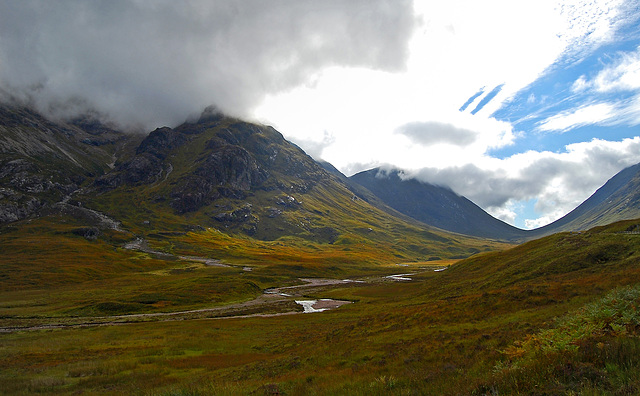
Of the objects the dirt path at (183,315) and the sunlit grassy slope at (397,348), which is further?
the dirt path at (183,315)

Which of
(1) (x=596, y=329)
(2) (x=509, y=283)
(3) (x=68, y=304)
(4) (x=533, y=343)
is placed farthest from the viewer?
(3) (x=68, y=304)

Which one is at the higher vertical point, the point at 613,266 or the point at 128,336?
the point at 613,266

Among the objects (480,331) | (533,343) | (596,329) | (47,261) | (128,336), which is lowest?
(128,336)

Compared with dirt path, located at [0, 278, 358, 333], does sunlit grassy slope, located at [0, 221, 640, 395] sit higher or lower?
higher

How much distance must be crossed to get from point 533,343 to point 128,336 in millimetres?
59312

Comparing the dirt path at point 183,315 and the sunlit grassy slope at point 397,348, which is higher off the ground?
the sunlit grassy slope at point 397,348

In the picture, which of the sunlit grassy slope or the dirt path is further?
the dirt path

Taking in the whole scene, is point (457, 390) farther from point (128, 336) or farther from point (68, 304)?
point (68, 304)

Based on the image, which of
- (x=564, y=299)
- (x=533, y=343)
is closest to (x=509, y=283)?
(x=564, y=299)

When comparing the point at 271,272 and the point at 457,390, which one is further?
the point at 271,272

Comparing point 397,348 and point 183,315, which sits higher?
point 397,348

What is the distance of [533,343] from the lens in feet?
47.0

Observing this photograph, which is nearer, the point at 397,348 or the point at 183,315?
the point at 397,348

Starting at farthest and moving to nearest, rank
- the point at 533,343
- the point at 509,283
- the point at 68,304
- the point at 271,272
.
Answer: the point at 271,272
the point at 68,304
the point at 509,283
the point at 533,343
